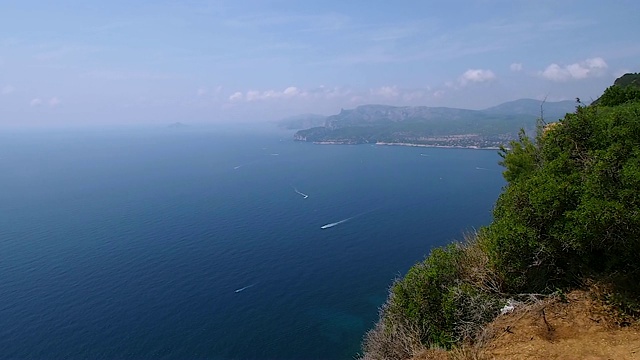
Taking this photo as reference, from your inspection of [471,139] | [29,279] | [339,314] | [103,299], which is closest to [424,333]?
[339,314]

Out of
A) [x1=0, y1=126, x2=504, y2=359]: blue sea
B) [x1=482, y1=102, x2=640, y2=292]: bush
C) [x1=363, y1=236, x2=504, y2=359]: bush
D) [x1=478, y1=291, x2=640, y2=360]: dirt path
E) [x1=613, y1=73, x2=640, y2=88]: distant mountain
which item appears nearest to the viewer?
[x1=478, y1=291, x2=640, y2=360]: dirt path

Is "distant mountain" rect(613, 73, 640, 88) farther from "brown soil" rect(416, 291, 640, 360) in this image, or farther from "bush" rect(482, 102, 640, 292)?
"brown soil" rect(416, 291, 640, 360)

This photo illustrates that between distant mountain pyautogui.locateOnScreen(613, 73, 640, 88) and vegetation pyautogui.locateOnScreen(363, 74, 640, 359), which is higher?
distant mountain pyautogui.locateOnScreen(613, 73, 640, 88)

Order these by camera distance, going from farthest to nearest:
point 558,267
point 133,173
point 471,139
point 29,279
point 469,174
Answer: point 471,139 → point 133,173 → point 469,174 → point 29,279 → point 558,267

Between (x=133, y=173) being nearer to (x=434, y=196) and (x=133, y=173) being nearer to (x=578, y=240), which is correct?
Answer: (x=434, y=196)

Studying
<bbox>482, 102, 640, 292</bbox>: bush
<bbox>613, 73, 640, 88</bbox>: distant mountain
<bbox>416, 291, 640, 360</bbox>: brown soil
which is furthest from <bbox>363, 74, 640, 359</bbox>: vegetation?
<bbox>613, 73, 640, 88</bbox>: distant mountain

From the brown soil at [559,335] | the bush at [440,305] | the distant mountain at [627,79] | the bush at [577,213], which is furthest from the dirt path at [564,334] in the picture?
the distant mountain at [627,79]
